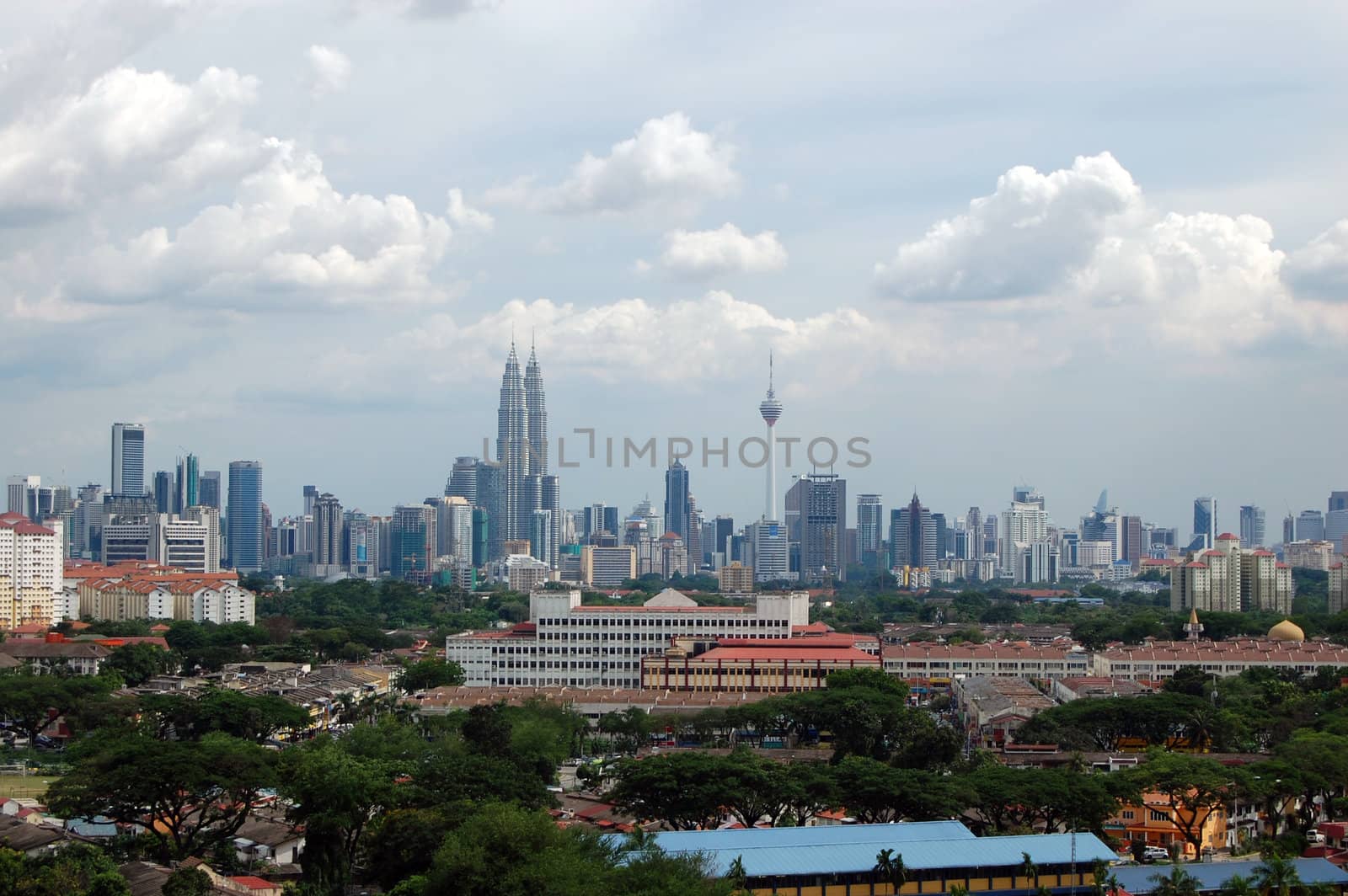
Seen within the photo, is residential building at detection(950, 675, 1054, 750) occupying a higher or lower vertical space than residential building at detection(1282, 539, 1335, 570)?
lower

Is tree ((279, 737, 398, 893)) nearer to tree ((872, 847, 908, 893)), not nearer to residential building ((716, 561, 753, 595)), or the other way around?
tree ((872, 847, 908, 893))

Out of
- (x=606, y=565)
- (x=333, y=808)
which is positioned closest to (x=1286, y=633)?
(x=333, y=808)

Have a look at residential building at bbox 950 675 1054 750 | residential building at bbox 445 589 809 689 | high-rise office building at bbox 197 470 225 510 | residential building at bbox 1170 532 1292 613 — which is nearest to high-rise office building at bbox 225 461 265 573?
high-rise office building at bbox 197 470 225 510

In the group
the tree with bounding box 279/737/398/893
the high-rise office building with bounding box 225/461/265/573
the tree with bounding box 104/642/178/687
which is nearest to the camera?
the tree with bounding box 279/737/398/893

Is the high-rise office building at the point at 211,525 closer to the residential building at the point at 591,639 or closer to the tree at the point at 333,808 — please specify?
the residential building at the point at 591,639

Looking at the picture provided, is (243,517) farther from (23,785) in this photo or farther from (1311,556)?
(23,785)

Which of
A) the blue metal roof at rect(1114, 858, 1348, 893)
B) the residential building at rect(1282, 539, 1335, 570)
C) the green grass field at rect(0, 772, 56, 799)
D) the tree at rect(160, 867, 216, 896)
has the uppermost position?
the residential building at rect(1282, 539, 1335, 570)
